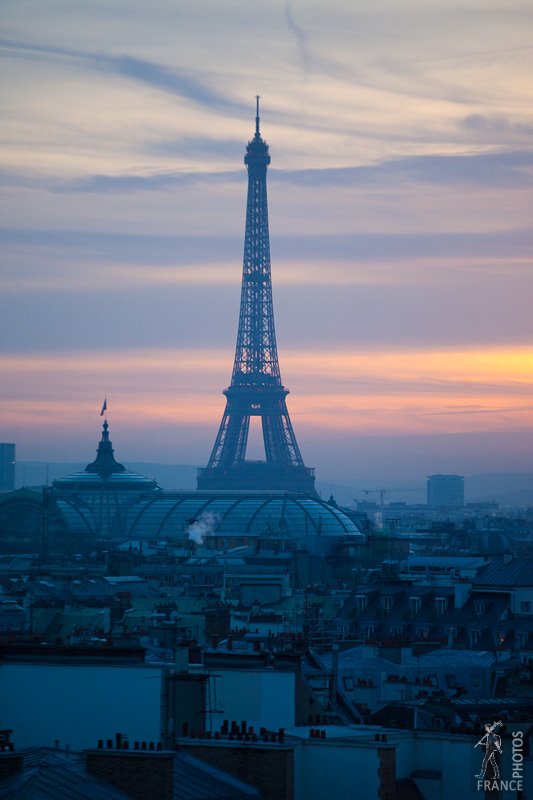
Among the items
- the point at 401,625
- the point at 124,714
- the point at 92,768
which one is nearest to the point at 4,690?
the point at 124,714

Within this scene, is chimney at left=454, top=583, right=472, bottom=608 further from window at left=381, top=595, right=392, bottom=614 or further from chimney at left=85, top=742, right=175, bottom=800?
chimney at left=85, top=742, right=175, bottom=800

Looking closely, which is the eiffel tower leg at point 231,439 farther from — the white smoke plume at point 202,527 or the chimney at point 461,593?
the chimney at point 461,593

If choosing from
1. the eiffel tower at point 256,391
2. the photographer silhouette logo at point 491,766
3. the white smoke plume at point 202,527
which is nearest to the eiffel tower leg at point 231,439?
the eiffel tower at point 256,391

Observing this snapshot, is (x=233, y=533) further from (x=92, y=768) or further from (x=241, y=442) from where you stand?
(x=92, y=768)

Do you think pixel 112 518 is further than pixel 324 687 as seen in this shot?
Yes

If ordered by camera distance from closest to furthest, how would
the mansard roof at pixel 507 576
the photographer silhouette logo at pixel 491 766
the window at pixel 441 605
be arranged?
1. the photographer silhouette logo at pixel 491 766
2. the mansard roof at pixel 507 576
3. the window at pixel 441 605

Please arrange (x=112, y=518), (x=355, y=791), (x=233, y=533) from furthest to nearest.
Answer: (x=112, y=518) < (x=233, y=533) < (x=355, y=791)

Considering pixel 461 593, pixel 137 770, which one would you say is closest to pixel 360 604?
pixel 461 593
